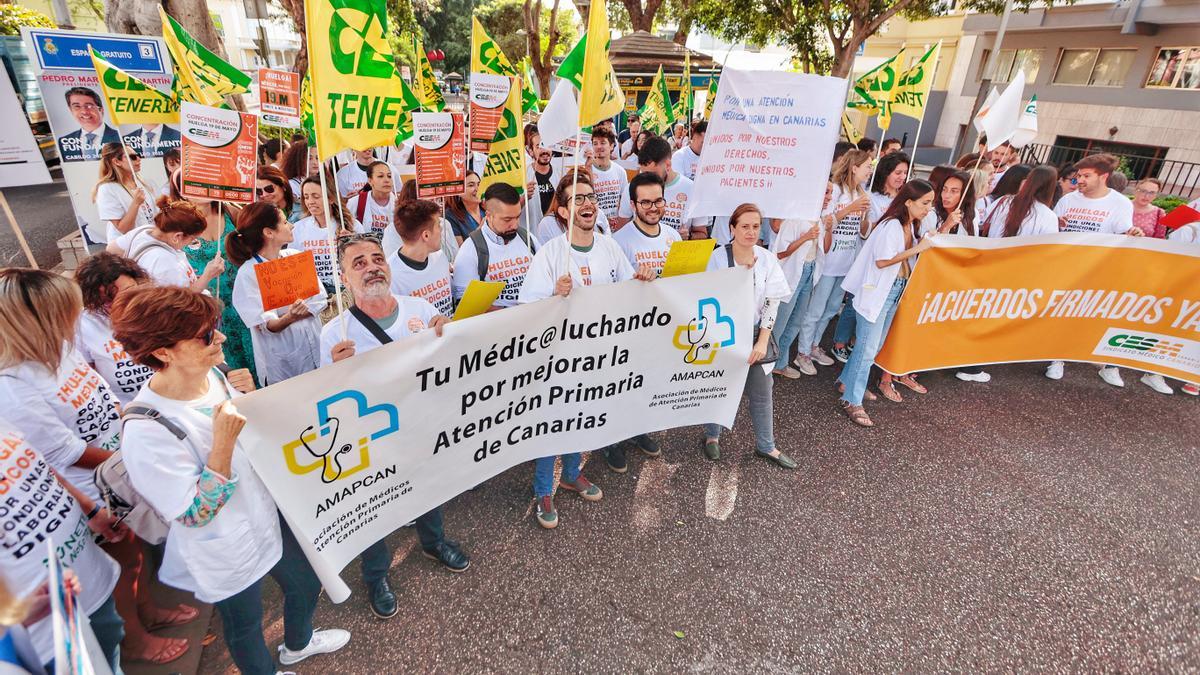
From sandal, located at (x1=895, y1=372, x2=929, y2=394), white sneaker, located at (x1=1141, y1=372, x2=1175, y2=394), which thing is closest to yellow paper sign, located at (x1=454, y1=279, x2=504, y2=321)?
sandal, located at (x1=895, y1=372, x2=929, y2=394)

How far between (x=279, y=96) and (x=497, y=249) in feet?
16.7

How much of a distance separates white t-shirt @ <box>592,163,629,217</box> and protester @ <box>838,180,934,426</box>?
2.75m

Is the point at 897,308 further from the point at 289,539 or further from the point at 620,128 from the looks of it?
the point at 620,128

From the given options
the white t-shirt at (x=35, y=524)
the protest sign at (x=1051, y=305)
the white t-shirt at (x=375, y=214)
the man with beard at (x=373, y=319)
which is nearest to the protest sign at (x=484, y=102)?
the white t-shirt at (x=375, y=214)

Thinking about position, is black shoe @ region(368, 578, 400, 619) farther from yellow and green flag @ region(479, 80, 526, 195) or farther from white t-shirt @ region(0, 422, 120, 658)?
yellow and green flag @ region(479, 80, 526, 195)

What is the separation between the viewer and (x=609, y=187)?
6.41 m

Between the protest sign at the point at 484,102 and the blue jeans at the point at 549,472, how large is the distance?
2.69 meters

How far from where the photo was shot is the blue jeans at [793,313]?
532cm

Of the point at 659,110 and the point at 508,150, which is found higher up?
the point at 659,110

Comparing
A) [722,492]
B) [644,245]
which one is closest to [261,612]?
[722,492]

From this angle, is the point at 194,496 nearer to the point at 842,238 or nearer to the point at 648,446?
the point at 648,446

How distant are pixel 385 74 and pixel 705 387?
8.34 feet

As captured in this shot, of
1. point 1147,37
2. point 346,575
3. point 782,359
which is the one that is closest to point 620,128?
point 782,359

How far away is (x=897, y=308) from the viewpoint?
4.93 meters
